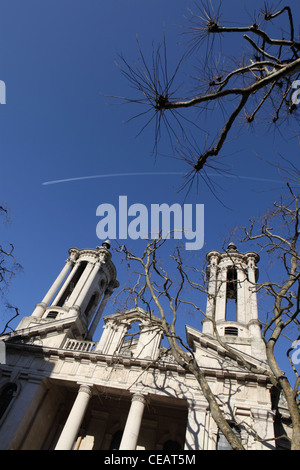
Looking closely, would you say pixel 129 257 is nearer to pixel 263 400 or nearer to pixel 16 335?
pixel 263 400

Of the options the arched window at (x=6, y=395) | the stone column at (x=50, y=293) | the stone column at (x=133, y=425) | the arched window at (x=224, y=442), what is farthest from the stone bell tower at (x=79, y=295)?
the arched window at (x=224, y=442)

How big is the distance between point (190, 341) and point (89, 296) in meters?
10.1

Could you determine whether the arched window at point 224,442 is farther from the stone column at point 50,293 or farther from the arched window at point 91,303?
the arched window at point 91,303

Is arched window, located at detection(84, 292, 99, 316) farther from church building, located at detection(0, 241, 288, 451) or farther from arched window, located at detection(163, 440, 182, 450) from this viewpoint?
arched window, located at detection(163, 440, 182, 450)

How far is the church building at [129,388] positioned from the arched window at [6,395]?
50 millimetres

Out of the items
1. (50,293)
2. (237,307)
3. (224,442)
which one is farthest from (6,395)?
(237,307)

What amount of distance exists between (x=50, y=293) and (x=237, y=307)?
14501 millimetres

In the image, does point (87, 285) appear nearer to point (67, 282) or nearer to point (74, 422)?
point (67, 282)

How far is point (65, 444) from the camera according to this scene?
12.5 m

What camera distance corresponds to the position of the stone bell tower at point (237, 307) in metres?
17.2
